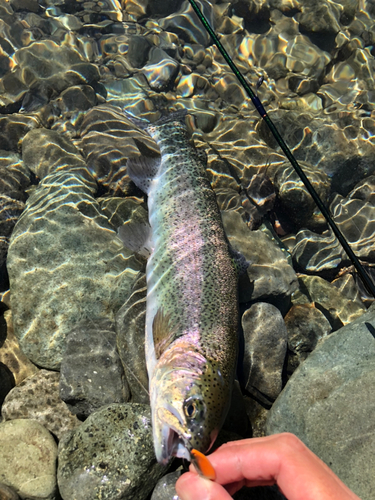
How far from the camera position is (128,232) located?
4273 mm

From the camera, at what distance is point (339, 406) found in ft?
11.2

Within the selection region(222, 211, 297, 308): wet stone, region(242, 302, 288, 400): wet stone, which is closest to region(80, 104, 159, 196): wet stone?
region(222, 211, 297, 308): wet stone

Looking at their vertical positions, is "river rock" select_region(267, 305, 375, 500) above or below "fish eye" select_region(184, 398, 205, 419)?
below

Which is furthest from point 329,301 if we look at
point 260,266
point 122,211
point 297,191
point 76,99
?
point 76,99

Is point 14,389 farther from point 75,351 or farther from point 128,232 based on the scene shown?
point 128,232

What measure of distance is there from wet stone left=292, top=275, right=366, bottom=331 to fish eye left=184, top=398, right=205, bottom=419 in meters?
3.04

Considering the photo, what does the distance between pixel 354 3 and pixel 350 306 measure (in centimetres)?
800

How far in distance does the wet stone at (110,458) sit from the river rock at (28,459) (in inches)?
9.4

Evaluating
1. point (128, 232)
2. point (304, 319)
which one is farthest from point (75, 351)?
point (304, 319)

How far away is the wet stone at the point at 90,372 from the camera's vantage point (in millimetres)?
3654

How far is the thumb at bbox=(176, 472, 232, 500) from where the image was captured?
216cm

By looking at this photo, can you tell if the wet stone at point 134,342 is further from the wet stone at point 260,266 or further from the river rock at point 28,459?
the wet stone at point 260,266

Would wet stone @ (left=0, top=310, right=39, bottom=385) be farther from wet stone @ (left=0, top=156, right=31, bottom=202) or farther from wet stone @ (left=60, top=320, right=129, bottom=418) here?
wet stone @ (left=0, top=156, right=31, bottom=202)

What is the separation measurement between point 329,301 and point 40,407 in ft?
14.1
